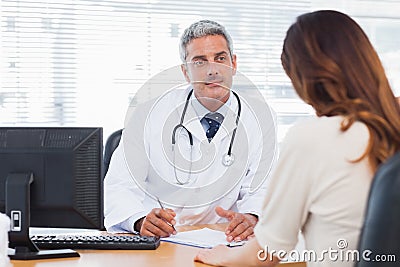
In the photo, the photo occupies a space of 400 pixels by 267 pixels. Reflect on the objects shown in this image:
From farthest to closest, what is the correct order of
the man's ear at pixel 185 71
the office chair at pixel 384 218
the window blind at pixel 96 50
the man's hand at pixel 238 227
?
the window blind at pixel 96 50
the man's ear at pixel 185 71
the man's hand at pixel 238 227
the office chair at pixel 384 218

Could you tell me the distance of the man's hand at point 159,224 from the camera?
2.06 meters

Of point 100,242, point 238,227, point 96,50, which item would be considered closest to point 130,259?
point 100,242

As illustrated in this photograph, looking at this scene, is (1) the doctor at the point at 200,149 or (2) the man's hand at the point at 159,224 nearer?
(2) the man's hand at the point at 159,224

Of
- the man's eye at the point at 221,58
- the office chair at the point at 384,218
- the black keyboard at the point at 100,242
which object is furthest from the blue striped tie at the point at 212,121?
the office chair at the point at 384,218

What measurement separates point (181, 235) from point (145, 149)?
0.48 meters

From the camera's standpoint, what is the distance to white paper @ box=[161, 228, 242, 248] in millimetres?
1969

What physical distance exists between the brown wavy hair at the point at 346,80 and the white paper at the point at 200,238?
681 mm

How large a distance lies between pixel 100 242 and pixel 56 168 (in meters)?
0.28

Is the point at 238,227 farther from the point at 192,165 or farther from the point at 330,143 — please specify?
the point at 330,143

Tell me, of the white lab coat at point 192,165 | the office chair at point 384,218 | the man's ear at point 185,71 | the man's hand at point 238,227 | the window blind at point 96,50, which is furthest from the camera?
the window blind at point 96,50

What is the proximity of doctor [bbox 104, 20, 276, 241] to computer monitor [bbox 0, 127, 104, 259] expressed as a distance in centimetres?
53

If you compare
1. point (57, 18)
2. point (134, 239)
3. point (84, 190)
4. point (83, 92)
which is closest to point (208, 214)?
point (134, 239)

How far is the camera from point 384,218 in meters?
1.14

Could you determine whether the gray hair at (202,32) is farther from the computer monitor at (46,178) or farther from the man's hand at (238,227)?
the computer monitor at (46,178)
